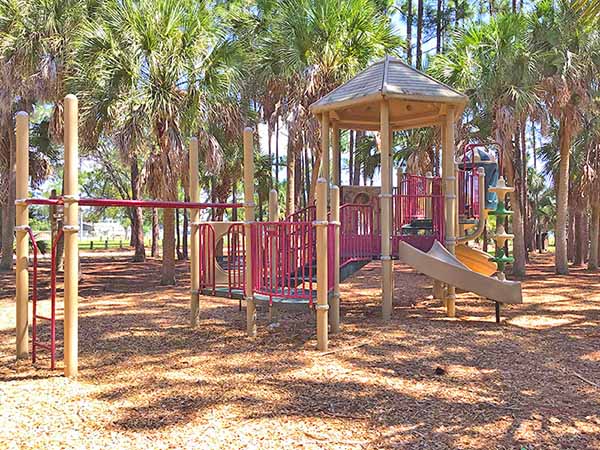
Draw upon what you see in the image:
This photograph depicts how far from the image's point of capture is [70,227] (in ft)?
17.7

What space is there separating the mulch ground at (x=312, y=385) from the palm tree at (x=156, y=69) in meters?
4.89

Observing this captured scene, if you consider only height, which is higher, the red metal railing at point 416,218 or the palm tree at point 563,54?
the palm tree at point 563,54

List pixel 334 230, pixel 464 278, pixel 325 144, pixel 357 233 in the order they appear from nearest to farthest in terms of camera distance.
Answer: pixel 334 230, pixel 464 278, pixel 357 233, pixel 325 144

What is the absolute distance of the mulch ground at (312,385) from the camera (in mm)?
3938

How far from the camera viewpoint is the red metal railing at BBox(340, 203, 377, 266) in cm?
854

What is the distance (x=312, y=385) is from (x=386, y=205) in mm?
4042

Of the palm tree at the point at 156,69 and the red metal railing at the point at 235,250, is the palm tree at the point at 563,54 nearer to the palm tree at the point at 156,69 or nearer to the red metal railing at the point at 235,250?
the palm tree at the point at 156,69

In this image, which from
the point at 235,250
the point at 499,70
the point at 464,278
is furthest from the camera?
A: the point at 499,70

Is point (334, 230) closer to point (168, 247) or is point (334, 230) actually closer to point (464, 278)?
point (464, 278)

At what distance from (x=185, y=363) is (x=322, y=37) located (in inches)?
390

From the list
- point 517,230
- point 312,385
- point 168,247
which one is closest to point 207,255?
point 312,385

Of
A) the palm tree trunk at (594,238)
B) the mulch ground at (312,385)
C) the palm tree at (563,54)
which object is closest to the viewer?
the mulch ground at (312,385)

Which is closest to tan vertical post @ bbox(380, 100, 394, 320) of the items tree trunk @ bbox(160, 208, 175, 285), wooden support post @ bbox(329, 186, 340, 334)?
wooden support post @ bbox(329, 186, 340, 334)

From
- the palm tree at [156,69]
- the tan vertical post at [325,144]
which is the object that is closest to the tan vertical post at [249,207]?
the tan vertical post at [325,144]
